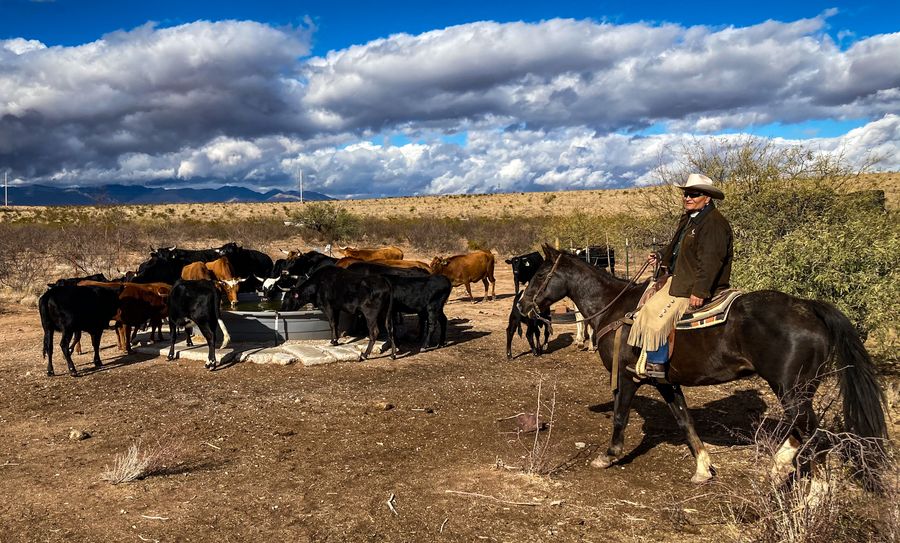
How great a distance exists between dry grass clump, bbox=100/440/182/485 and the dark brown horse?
163 inches

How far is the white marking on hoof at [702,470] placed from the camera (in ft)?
18.2

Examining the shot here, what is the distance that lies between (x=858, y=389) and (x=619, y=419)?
6.49 feet

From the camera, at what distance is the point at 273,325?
38.1ft

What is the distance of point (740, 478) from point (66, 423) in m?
7.56

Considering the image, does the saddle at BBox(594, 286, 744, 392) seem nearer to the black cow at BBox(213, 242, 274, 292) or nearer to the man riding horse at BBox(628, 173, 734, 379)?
the man riding horse at BBox(628, 173, 734, 379)

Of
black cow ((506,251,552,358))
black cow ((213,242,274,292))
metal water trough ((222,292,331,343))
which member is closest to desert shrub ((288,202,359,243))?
black cow ((213,242,274,292))

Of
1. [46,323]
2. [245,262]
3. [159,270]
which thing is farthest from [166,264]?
[46,323]

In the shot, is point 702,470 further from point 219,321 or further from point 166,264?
point 166,264

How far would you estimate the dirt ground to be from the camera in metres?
4.89

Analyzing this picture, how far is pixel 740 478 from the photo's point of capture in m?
5.69

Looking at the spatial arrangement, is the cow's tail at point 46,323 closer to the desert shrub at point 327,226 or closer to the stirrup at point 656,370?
the stirrup at point 656,370

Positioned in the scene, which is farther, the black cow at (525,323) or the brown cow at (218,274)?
the brown cow at (218,274)

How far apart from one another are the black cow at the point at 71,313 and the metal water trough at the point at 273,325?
2009 mm

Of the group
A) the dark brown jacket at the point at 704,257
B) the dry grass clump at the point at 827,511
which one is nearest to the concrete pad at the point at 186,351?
the dark brown jacket at the point at 704,257
